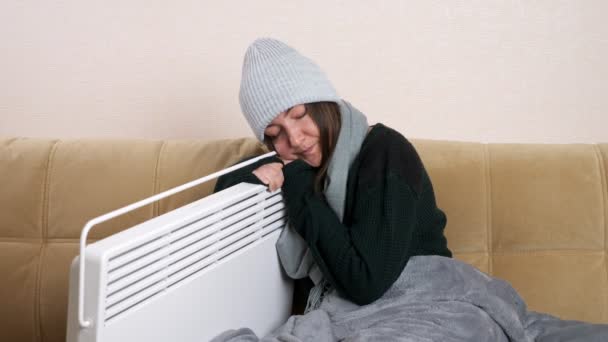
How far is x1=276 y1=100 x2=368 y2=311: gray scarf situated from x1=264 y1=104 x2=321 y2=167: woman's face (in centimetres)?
6

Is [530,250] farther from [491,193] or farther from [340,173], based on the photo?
[340,173]

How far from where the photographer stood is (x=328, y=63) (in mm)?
1828

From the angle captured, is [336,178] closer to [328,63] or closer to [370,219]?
[370,219]

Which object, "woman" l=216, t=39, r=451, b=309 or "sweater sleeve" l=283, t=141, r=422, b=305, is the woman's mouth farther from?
"sweater sleeve" l=283, t=141, r=422, b=305

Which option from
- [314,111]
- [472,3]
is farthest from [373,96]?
[314,111]

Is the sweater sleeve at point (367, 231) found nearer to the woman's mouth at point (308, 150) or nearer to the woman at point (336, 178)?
the woman at point (336, 178)

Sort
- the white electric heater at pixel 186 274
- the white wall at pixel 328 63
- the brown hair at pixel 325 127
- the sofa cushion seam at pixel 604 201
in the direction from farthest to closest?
the white wall at pixel 328 63 → the sofa cushion seam at pixel 604 201 → the brown hair at pixel 325 127 → the white electric heater at pixel 186 274

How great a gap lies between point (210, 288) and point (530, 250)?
0.83m

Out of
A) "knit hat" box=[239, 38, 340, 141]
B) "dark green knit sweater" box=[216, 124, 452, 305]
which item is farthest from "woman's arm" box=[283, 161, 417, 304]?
"knit hat" box=[239, 38, 340, 141]

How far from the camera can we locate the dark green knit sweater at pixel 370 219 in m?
1.19

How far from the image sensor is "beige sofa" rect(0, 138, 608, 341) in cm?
150

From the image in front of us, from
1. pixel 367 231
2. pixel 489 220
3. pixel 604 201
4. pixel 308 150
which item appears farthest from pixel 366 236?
pixel 604 201

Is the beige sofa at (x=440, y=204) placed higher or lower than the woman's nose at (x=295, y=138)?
lower

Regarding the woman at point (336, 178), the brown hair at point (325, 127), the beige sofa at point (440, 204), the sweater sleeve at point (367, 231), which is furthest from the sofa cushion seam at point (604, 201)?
the brown hair at point (325, 127)
